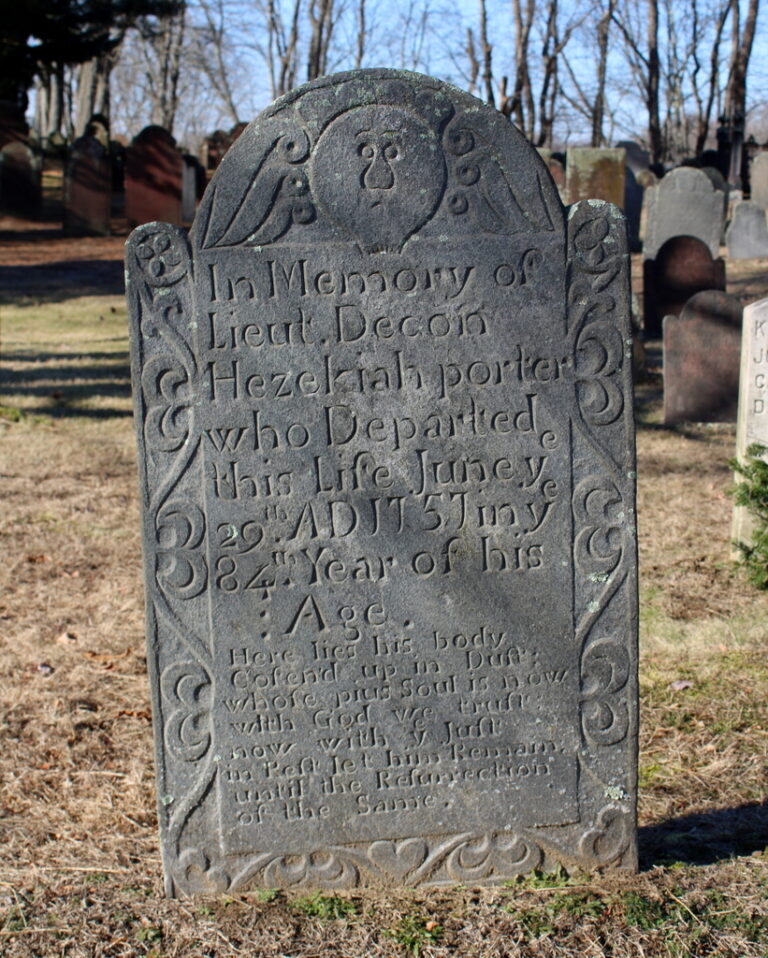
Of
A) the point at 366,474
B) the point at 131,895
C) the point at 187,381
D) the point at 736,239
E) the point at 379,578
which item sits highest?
the point at 736,239

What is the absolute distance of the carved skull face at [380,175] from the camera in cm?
299

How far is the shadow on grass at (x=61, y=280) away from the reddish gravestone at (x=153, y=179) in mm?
2723

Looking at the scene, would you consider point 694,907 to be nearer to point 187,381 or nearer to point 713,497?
point 187,381

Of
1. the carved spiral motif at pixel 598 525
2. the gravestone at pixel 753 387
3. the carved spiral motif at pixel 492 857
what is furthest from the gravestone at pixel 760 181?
the carved spiral motif at pixel 492 857

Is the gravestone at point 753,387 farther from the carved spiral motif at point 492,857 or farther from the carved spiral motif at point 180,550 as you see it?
the carved spiral motif at point 180,550

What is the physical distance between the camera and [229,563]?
10.2 feet

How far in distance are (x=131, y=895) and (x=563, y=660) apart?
1.49m

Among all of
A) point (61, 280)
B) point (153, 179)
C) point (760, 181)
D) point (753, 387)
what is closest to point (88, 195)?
point (153, 179)

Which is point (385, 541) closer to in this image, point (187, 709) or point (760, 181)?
point (187, 709)

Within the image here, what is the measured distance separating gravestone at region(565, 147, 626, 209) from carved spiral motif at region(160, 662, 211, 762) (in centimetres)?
1531

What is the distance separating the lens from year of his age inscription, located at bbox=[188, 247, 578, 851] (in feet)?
9.93

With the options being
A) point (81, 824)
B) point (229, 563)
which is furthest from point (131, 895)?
point (229, 563)

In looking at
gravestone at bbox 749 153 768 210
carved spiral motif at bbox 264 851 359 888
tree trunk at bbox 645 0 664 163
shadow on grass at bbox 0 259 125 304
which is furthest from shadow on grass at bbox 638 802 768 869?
tree trunk at bbox 645 0 664 163

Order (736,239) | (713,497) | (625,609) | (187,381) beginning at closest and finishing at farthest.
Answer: (187,381), (625,609), (713,497), (736,239)
